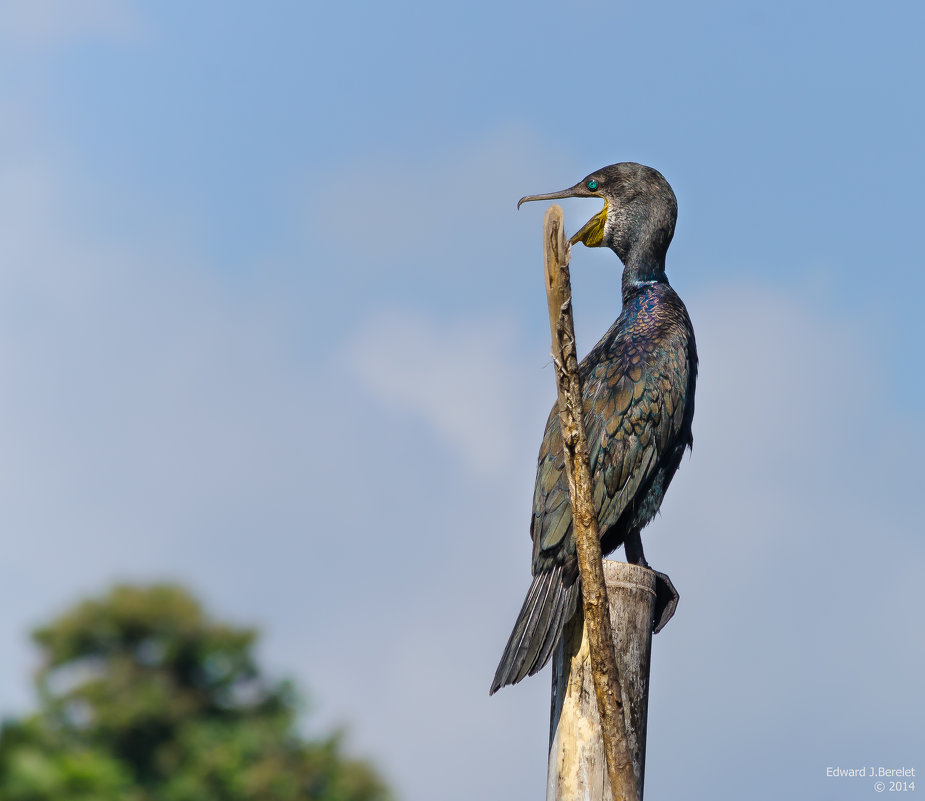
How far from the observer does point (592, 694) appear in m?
4.14

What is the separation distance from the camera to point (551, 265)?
368 cm

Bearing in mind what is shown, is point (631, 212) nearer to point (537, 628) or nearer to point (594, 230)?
point (594, 230)

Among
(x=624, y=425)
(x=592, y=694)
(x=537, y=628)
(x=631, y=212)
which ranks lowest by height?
(x=592, y=694)

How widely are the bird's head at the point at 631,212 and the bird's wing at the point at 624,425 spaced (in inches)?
27.0

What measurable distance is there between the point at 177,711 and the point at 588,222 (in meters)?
8.56

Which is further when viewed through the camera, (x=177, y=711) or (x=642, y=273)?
(x=177, y=711)

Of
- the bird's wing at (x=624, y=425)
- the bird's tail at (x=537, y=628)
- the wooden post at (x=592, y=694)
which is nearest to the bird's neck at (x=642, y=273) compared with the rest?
the bird's wing at (x=624, y=425)

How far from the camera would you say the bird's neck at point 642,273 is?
600 centimetres

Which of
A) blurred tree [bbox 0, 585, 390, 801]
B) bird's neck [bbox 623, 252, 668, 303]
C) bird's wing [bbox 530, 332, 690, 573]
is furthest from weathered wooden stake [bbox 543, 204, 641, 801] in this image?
blurred tree [bbox 0, 585, 390, 801]

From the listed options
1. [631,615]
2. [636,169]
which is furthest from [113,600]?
[631,615]

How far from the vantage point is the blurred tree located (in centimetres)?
1173

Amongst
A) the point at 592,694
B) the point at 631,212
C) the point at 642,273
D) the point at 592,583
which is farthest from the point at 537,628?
the point at 631,212

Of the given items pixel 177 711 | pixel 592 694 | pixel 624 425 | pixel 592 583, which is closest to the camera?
pixel 592 583

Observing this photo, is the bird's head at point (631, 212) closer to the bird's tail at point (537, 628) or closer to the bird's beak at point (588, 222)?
the bird's beak at point (588, 222)
